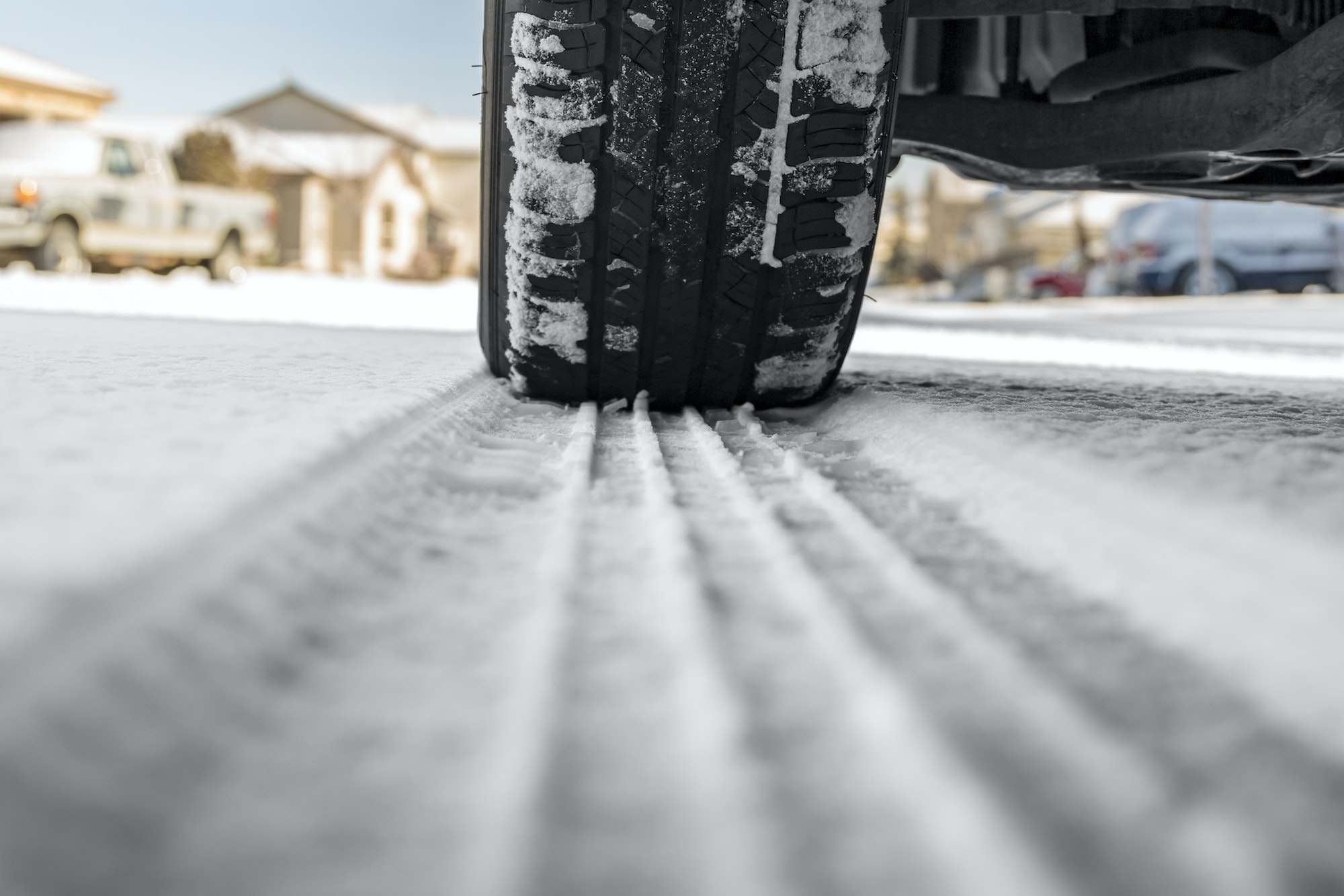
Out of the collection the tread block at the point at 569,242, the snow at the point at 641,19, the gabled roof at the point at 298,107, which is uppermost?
the gabled roof at the point at 298,107

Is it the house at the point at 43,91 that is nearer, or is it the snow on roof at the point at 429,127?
the house at the point at 43,91

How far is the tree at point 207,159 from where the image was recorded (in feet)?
55.8

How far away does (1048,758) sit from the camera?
495mm

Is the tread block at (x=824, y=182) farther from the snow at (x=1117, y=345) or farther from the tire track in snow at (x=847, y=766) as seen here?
the snow at (x=1117, y=345)

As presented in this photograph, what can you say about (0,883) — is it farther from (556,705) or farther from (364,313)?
(364,313)

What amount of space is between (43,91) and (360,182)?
831 centimetres

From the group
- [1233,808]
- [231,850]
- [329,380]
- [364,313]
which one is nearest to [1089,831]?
[1233,808]

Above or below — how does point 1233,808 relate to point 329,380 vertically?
below

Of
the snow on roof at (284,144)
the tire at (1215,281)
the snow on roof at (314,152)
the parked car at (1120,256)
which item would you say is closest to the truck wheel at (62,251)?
the parked car at (1120,256)

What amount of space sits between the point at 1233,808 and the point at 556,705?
34 centimetres

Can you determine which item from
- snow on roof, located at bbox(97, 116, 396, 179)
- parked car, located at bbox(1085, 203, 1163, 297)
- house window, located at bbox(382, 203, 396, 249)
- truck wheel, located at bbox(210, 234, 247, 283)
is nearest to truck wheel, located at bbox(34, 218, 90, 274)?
truck wheel, located at bbox(210, 234, 247, 283)

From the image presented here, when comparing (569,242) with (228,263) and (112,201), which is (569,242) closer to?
(112,201)

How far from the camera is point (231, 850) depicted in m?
0.41

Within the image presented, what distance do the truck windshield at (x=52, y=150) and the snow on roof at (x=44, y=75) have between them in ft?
23.0
